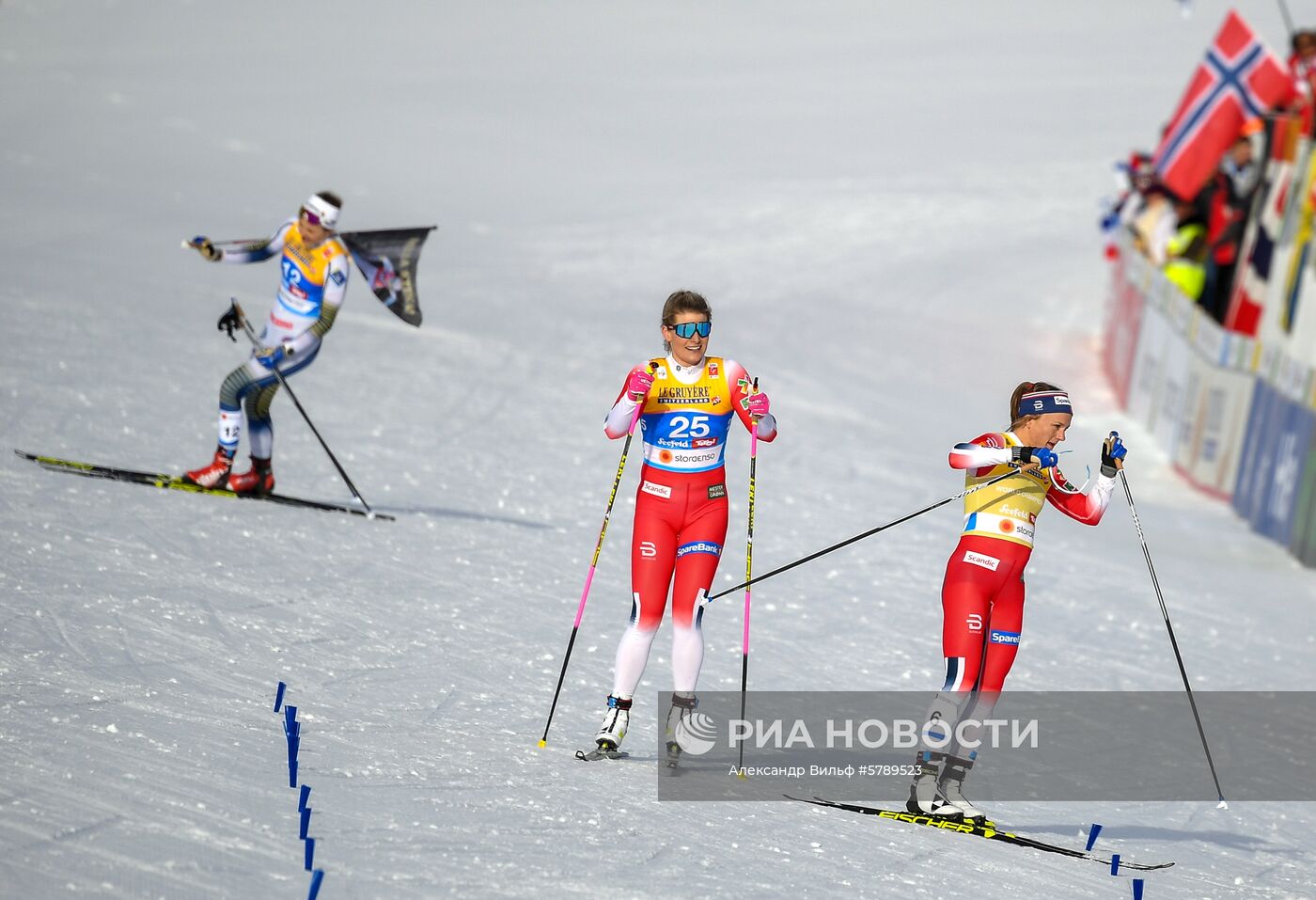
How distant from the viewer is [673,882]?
5496 millimetres

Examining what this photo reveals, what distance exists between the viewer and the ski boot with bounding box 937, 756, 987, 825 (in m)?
6.27

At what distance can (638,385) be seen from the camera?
21.1 feet

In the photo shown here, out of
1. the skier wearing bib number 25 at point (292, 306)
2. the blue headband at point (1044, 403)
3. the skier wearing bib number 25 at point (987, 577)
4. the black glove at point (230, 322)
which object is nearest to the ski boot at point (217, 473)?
the skier wearing bib number 25 at point (292, 306)

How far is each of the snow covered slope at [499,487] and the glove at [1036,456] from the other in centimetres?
150

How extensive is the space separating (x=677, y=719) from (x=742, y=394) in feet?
4.50

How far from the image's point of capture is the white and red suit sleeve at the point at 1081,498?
6.29m

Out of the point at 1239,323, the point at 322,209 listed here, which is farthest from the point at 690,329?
the point at 1239,323

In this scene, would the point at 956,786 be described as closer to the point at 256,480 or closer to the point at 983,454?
the point at 983,454

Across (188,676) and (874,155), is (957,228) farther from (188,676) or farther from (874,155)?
(188,676)

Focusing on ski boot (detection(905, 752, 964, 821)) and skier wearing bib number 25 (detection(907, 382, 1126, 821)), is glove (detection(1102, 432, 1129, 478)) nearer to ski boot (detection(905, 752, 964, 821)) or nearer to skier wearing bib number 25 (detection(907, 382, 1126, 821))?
skier wearing bib number 25 (detection(907, 382, 1126, 821))

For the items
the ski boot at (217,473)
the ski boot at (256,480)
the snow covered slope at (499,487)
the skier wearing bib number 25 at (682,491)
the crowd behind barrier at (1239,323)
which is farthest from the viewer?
the crowd behind barrier at (1239,323)

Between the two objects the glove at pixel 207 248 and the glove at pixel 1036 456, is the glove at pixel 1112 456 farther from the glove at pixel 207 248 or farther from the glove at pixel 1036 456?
the glove at pixel 207 248

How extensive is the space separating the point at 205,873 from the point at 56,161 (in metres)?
20.5

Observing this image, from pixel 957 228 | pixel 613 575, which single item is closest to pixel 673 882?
pixel 613 575
